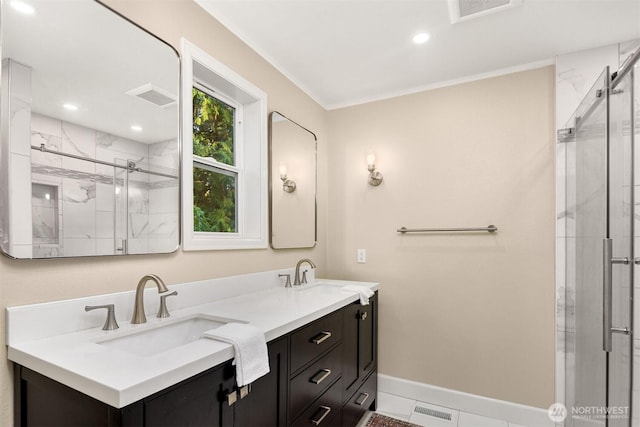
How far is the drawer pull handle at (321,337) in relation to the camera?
5.27 feet

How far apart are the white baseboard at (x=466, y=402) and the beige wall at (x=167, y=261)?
4.05 ft

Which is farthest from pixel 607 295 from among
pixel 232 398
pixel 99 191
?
pixel 99 191


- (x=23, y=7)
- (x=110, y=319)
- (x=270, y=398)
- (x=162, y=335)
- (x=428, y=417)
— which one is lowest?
(x=428, y=417)

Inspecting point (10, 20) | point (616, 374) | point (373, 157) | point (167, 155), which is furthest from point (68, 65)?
point (616, 374)

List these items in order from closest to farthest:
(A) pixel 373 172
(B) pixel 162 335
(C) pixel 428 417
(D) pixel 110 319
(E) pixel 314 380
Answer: (D) pixel 110 319
(B) pixel 162 335
(E) pixel 314 380
(C) pixel 428 417
(A) pixel 373 172

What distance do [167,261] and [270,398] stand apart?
0.73m

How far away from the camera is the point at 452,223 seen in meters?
2.51

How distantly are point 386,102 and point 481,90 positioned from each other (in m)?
0.71

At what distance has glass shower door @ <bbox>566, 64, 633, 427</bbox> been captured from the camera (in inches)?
53.8

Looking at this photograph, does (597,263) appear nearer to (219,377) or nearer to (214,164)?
(219,377)

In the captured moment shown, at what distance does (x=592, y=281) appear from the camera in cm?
169

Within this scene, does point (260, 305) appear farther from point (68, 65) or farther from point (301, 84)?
point (301, 84)

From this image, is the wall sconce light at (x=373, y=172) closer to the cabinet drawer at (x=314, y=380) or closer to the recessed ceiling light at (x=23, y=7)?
the cabinet drawer at (x=314, y=380)

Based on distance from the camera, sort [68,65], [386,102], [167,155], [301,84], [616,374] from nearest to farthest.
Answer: [68,65] < [616,374] < [167,155] < [301,84] < [386,102]
